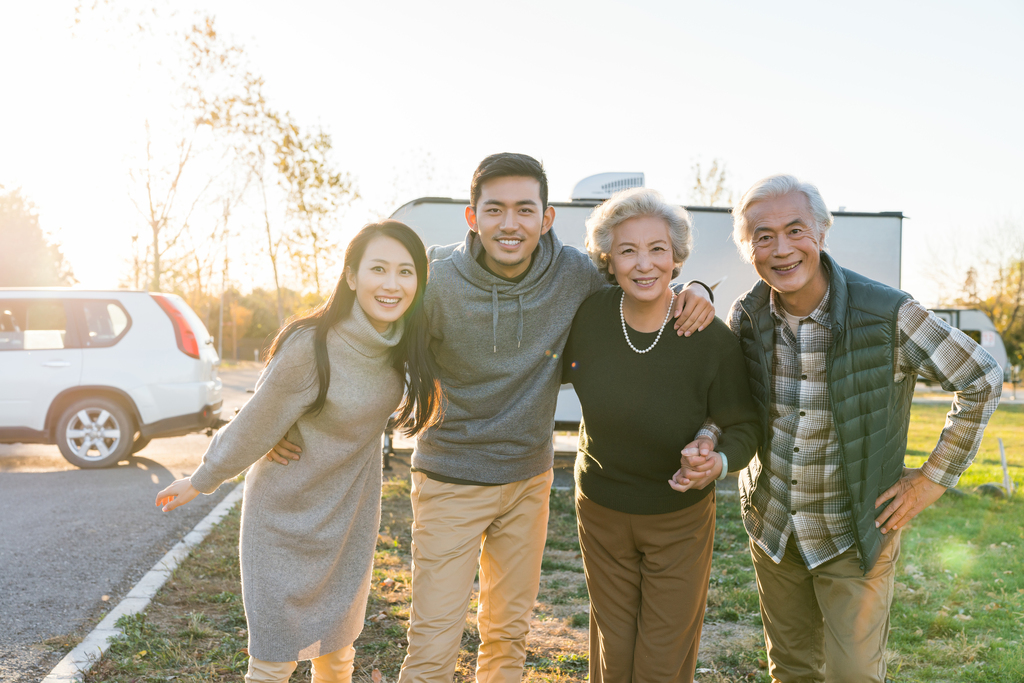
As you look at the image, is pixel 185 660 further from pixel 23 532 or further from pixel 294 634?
pixel 23 532

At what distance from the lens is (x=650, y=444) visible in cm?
233

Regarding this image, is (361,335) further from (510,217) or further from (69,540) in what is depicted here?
(69,540)

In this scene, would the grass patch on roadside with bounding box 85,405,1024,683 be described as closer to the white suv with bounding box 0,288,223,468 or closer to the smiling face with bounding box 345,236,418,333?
the smiling face with bounding box 345,236,418,333

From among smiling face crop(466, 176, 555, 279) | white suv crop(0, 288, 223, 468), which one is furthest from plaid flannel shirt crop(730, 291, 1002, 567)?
white suv crop(0, 288, 223, 468)

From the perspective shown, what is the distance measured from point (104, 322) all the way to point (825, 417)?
807 centimetres

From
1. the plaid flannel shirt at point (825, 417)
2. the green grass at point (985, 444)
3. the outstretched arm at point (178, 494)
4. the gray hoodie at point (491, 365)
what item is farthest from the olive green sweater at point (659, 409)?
the green grass at point (985, 444)

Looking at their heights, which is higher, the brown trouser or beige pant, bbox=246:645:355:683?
the brown trouser

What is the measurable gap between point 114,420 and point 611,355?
7.29 metres

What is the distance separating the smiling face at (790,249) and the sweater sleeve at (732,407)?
0.91 ft

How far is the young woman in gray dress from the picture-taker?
2268mm

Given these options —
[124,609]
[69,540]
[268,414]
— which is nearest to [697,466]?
[268,414]

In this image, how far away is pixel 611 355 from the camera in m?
2.41

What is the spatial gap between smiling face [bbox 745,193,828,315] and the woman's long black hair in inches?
46.2

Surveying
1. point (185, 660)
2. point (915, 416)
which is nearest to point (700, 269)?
point (185, 660)
